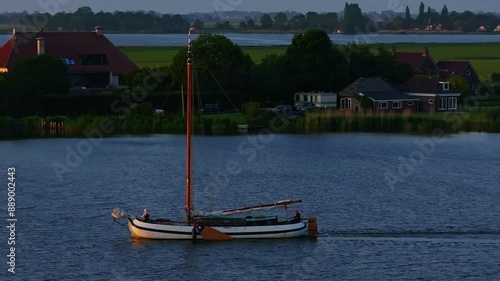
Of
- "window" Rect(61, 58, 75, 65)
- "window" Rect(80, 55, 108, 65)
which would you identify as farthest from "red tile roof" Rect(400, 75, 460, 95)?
"window" Rect(61, 58, 75, 65)

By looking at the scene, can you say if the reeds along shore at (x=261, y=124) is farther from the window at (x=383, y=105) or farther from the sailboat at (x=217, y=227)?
the sailboat at (x=217, y=227)

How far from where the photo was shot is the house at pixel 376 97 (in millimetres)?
68500

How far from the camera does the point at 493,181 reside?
150 ft

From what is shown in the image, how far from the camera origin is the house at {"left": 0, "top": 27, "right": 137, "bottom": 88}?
248 ft

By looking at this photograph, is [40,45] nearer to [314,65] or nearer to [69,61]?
[69,61]

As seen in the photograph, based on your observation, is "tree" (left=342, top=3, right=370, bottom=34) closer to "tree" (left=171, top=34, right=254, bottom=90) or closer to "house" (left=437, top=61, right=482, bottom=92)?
"house" (left=437, top=61, right=482, bottom=92)

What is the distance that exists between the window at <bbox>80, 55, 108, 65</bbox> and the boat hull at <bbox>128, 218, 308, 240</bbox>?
138 ft

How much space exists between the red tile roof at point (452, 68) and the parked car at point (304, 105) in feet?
48.9

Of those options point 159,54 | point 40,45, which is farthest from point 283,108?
point 159,54

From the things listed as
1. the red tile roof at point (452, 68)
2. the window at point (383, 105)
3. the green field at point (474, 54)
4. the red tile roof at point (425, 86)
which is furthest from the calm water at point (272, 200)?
the green field at point (474, 54)

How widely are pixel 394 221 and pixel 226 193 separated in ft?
22.0

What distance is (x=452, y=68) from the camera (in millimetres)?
85188

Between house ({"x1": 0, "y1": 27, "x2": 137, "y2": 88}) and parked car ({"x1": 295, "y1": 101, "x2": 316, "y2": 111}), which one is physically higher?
house ({"x1": 0, "y1": 27, "x2": 137, "y2": 88})

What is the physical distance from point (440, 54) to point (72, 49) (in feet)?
193
